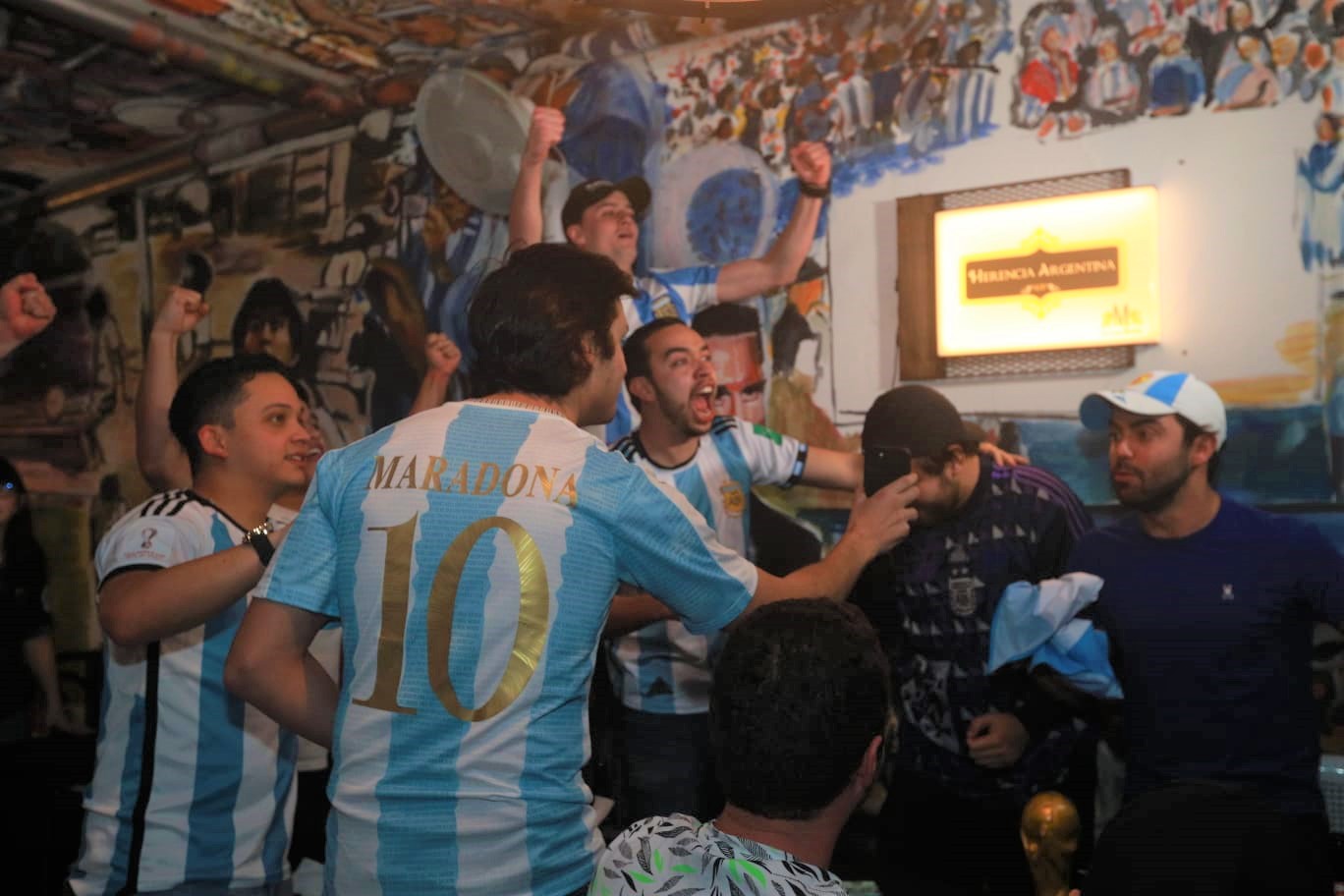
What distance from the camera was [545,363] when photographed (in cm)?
190

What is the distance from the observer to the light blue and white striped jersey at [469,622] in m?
1.64

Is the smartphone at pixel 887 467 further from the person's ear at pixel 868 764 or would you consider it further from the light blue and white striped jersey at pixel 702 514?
the person's ear at pixel 868 764

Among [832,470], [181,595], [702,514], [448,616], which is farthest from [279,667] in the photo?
[832,470]

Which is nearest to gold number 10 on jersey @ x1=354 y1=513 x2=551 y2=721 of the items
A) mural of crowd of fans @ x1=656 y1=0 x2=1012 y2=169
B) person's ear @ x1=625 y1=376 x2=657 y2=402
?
person's ear @ x1=625 y1=376 x2=657 y2=402

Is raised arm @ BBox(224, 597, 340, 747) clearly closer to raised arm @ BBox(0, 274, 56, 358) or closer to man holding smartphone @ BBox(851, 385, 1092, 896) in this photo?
man holding smartphone @ BBox(851, 385, 1092, 896)

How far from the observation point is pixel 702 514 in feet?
11.2

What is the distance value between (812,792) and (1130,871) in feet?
1.57

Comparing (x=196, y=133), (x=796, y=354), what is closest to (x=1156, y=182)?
(x=796, y=354)

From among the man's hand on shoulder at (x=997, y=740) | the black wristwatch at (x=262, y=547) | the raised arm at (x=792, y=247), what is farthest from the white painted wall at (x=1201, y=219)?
the black wristwatch at (x=262, y=547)

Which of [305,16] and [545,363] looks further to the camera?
[305,16]

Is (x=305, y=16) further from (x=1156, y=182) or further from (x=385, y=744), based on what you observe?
(x=385, y=744)

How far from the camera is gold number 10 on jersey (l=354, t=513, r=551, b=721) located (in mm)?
1655

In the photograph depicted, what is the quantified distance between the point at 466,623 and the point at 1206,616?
6.90 ft

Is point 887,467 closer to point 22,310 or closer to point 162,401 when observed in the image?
point 162,401
